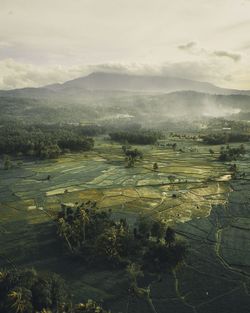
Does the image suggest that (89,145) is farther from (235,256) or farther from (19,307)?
(19,307)

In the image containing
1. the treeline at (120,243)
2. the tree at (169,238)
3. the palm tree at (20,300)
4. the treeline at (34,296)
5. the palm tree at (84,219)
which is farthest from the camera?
the palm tree at (84,219)

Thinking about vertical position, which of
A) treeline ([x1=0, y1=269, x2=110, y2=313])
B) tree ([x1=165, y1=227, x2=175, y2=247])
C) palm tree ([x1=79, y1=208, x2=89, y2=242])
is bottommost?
treeline ([x1=0, y1=269, x2=110, y2=313])

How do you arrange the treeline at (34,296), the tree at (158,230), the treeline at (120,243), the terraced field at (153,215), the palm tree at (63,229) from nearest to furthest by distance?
the treeline at (34,296) < the terraced field at (153,215) < the treeline at (120,243) < the palm tree at (63,229) < the tree at (158,230)

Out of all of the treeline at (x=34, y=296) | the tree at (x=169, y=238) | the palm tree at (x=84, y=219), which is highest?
the palm tree at (x=84, y=219)

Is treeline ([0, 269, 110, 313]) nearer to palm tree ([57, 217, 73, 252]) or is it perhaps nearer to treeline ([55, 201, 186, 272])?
treeline ([55, 201, 186, 272])

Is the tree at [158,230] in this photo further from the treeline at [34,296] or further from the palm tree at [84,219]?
the treeline at [34,296]

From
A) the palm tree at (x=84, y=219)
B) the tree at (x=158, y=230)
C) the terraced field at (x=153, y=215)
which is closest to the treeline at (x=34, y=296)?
the terraced field at (x=153, y=215)

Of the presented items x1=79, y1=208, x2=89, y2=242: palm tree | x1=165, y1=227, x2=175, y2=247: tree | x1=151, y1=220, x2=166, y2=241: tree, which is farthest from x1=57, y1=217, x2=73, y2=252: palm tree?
x1=165, y1=227, x2=175, y2=247: tree

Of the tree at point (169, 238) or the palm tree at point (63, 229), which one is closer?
the tree at point (169, 238)
